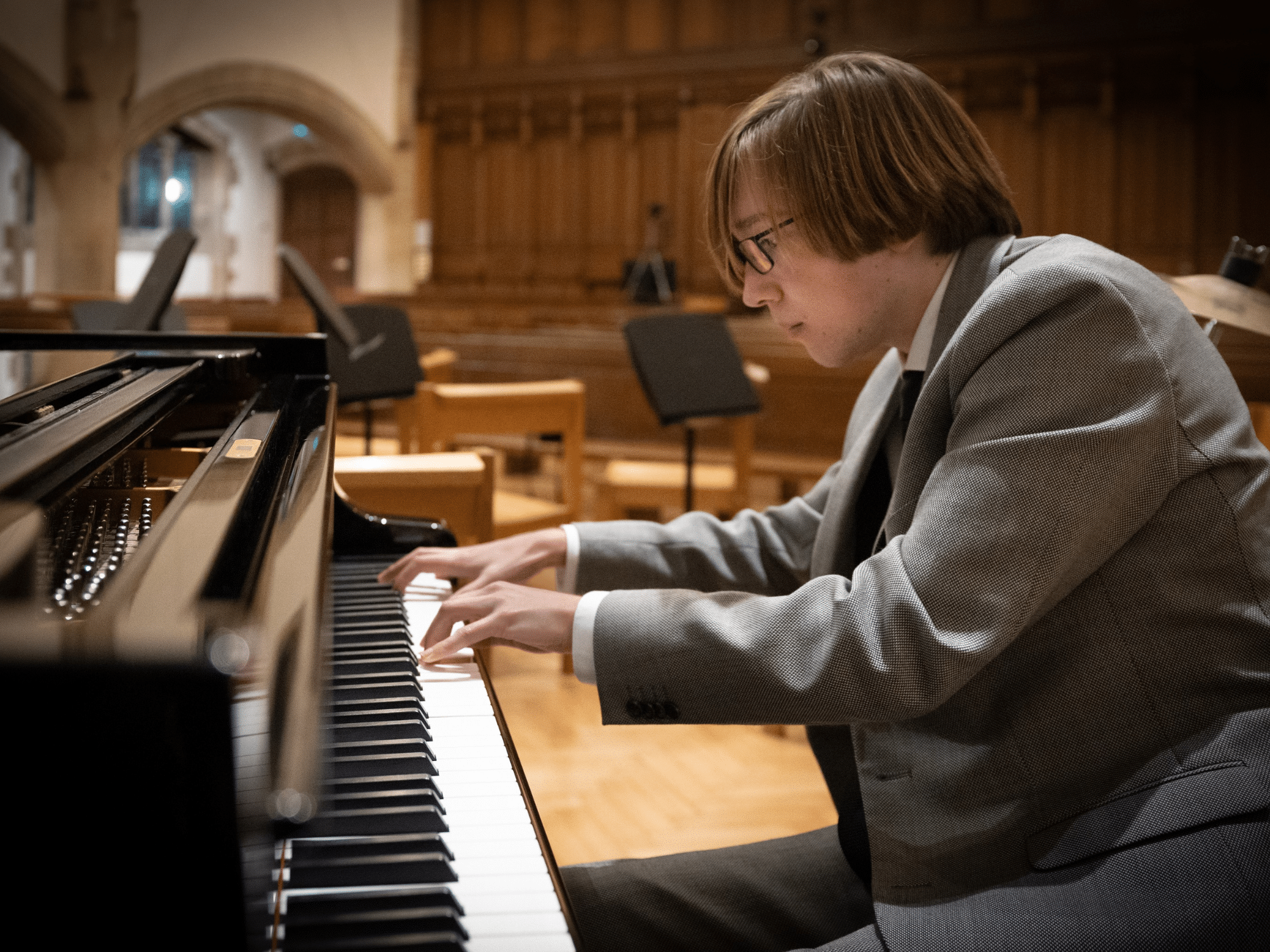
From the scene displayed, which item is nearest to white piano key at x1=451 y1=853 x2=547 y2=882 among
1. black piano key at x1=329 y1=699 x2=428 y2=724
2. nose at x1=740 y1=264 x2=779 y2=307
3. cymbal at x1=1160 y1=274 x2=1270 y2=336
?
black piano key at x1=329 y1=699 x2=428 y2=724

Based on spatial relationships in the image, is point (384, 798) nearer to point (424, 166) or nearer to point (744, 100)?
point (744, 100)

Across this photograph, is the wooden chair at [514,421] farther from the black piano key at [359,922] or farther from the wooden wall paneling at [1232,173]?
the wooden wall paneling at [1232,173]

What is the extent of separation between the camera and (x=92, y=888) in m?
0.57

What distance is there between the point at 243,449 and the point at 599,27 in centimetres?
1163

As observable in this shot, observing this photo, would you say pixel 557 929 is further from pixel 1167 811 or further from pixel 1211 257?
pixel 1211 257

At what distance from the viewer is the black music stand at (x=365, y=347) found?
3807 mm

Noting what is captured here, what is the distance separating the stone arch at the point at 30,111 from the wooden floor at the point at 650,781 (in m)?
10.7

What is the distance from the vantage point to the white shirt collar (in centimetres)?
130

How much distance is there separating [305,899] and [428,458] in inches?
90.0

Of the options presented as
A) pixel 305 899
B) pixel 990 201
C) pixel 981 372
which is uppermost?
pixel 990 201

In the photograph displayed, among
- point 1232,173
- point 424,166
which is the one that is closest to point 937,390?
point 1232,173

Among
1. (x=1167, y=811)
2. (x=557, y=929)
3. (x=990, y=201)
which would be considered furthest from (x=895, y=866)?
(x=990, y=201)

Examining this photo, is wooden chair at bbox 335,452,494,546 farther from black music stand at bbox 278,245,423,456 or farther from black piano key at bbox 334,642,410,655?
black piano key at bbox 334,642,410,655

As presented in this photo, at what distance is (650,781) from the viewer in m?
3.04
